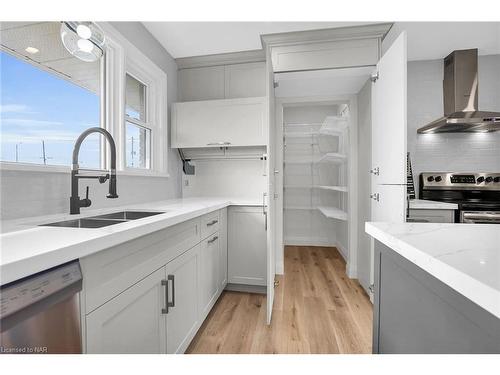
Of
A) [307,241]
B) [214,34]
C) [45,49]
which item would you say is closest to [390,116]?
[214,34]

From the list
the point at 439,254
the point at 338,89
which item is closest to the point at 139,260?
the point at 439,254

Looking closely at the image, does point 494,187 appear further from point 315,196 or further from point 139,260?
point 139,260

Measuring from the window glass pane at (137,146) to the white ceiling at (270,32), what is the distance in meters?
0.96

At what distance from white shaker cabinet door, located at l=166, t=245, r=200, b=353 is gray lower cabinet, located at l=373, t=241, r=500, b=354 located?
0.97 meters

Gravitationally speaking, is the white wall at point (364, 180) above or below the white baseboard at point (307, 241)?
above

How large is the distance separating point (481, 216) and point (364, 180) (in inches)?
45.7

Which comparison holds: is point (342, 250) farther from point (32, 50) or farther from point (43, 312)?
point (32, 50)

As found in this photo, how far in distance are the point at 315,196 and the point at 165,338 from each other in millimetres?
3333

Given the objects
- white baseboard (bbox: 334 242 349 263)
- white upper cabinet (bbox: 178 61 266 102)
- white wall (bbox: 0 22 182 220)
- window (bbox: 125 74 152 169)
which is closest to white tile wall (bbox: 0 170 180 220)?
white wall (bbox: 0 22 182 220)

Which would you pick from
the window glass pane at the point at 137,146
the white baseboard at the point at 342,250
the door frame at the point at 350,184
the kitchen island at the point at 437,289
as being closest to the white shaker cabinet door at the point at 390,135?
the door frame at the point at 350,184

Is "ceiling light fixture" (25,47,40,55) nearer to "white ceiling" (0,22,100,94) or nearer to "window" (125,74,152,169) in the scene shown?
"white ceiling" (0,22,100,94)

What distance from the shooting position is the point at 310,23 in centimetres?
210

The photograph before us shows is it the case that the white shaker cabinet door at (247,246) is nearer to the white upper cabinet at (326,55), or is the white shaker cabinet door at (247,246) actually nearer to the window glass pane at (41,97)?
A: the window glass pane at (41,97)

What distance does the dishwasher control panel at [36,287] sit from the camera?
20.2 inches
